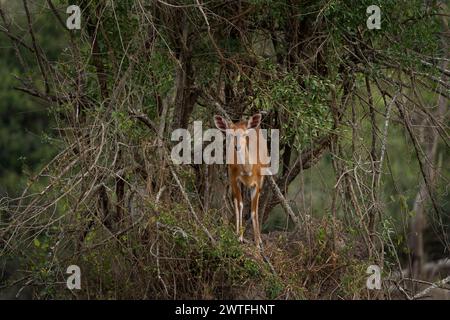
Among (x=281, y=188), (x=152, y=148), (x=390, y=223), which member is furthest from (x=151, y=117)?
(x=390, y=223)

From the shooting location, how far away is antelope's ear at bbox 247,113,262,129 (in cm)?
1195

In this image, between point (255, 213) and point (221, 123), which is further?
point (255, 213)

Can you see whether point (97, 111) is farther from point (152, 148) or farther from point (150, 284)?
point (150, 284)

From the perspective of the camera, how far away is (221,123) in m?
11.9

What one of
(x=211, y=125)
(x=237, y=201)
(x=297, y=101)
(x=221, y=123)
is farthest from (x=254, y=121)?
(x=211, y=125)

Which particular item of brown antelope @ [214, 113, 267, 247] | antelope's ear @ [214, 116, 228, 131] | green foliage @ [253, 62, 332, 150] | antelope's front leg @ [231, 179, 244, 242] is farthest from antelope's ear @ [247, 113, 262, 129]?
antelope's front leg @ [231, 179, 244, 242]

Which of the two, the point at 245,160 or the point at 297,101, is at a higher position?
the point at 297,101

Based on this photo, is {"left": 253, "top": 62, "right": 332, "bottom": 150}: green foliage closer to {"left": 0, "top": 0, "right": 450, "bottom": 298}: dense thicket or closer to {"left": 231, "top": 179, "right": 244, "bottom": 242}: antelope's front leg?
{"left": 0, "top": 0, "right": 450, "bottom": 298}: dense thicket

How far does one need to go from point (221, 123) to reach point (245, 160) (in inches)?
19.8

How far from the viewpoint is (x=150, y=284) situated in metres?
11.4

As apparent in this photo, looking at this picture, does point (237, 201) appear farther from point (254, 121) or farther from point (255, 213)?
point (254, 121)

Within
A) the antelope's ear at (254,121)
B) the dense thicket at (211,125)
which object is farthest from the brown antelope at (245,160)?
the dense thicket at (211,125)

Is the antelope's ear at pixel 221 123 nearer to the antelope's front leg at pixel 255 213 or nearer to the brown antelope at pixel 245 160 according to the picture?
the brown antelope at pixel 245 160
